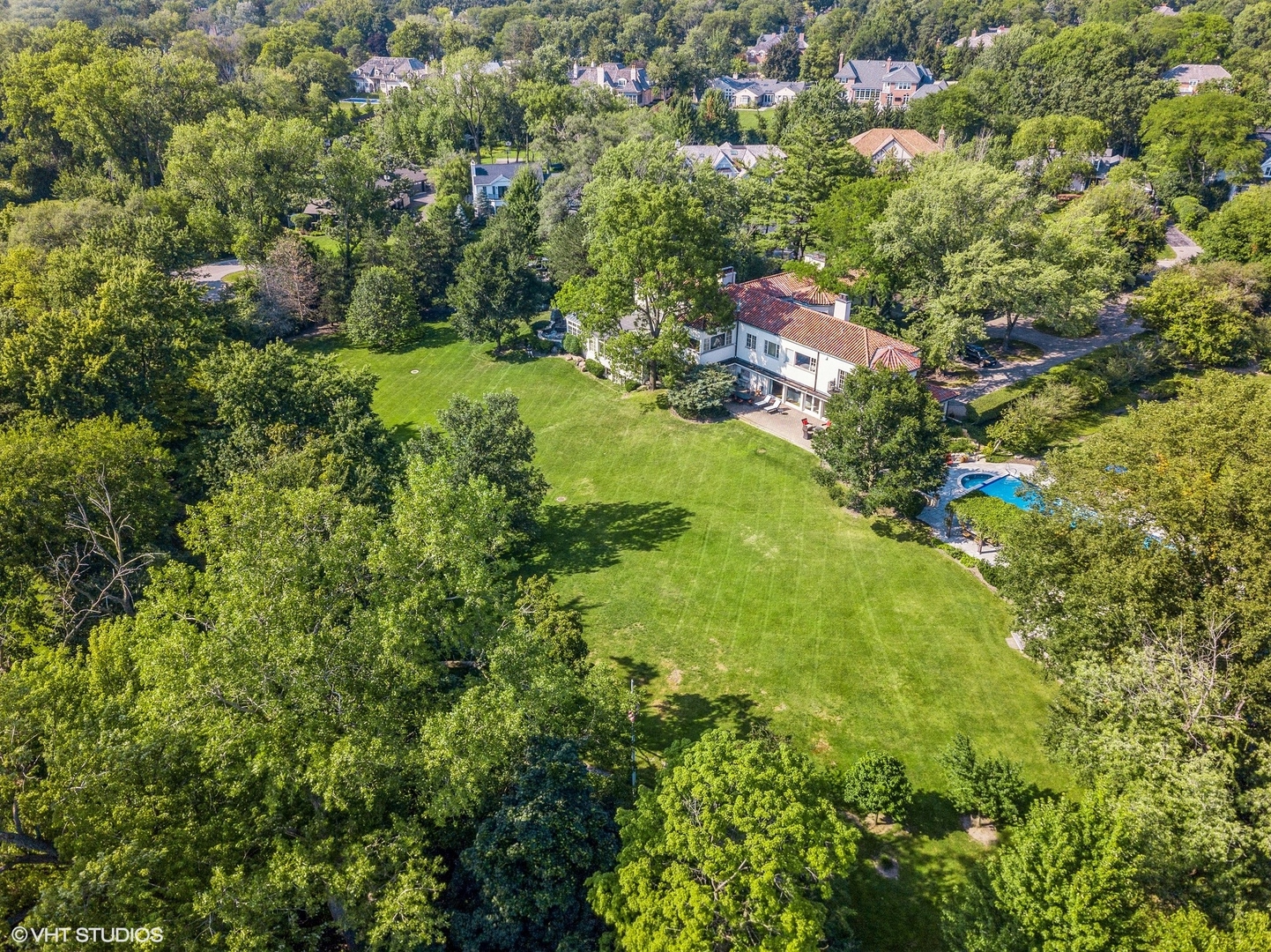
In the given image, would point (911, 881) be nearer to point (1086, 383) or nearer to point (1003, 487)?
point (1003, 487)

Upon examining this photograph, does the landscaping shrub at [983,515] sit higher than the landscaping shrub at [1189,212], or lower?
lower

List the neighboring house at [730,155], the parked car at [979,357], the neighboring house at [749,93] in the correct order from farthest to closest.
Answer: the neighboring house at [749,93], the neighboring house at [730,155], the parked car at [979,357]

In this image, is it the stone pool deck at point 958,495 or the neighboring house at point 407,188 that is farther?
the neighboring house at point 407,188

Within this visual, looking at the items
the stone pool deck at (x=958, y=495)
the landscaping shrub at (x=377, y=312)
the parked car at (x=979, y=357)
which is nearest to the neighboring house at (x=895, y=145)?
the parked car at (x=979, y=357)

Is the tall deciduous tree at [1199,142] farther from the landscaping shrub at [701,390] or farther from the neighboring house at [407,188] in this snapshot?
the neighboring house at [407,188]

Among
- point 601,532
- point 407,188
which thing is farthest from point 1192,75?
point 601,532

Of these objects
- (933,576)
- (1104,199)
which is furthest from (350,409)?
(1104,199)

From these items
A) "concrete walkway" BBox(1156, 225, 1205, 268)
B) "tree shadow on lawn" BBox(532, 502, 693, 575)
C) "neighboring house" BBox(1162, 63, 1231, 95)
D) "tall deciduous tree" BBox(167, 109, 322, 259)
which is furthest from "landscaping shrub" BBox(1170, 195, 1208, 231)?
"tall deciduous tree" BBox(167, 109, 322, 259)
